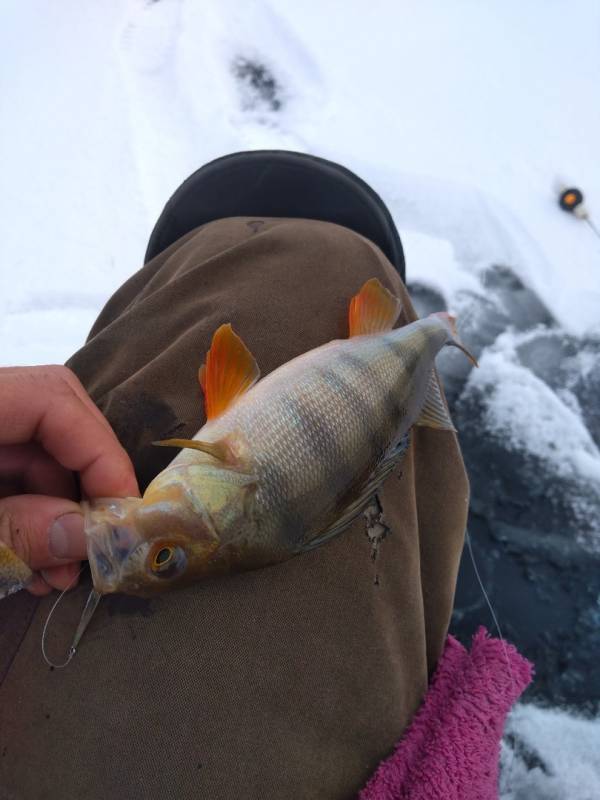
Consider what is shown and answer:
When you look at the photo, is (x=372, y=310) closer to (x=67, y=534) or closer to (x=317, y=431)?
(x=317, y=431)

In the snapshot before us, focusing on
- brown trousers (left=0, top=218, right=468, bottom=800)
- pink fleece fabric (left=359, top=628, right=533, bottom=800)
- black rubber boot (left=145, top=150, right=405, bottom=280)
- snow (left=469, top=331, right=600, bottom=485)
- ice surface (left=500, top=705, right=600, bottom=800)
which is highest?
black rubber boot (left=145, top=150, right=405, bottom=280)

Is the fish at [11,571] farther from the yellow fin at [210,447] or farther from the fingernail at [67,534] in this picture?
the yellow fin at [210,447]

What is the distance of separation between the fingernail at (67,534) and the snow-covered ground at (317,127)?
1.22 m

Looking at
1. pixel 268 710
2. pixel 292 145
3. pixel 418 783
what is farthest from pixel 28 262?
pixel 418 783

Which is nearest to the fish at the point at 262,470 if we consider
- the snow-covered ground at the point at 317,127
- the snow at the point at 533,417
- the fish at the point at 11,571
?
the fish at the point at 11,571

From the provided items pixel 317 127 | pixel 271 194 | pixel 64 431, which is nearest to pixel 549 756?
pixel 64 431

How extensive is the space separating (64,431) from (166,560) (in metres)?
0.32

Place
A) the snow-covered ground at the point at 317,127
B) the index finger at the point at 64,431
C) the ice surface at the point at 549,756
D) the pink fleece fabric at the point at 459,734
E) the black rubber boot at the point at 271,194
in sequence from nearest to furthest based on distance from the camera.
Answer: the index finger at the point at 64,431
the pink fleece fabric at the point at 459,734
the ice surface at the point at 549,756
the black rubber boot at the point at 271,194
the snow-covered ground at the point at 317,127

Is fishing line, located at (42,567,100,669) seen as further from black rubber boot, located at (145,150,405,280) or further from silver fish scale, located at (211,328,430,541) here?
black rubber boot, located at (145,150,405,280)

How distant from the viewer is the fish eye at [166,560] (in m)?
0.94

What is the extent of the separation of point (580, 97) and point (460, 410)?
67.3 inches

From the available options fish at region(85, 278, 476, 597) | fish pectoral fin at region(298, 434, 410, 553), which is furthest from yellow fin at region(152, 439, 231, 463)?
fish pectoral fin at region(298, 434, 410, 553)

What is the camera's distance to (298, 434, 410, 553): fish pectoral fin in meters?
1.06

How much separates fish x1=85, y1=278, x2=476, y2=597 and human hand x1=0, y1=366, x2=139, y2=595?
66 millimetres
